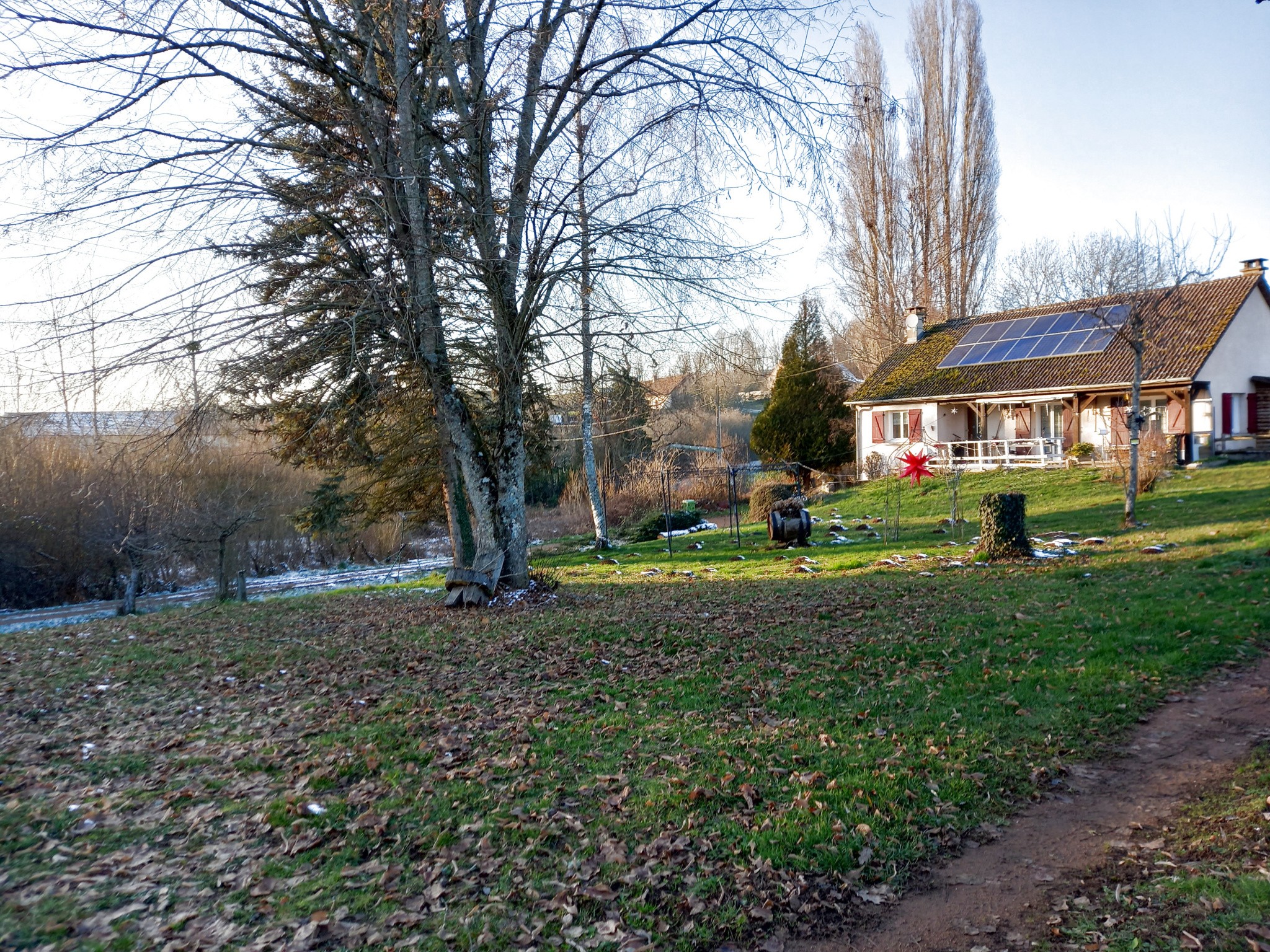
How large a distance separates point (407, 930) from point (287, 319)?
820cm

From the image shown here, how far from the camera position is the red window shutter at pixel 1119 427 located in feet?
82.8

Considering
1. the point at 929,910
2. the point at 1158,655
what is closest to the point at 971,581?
the point at 1158,655

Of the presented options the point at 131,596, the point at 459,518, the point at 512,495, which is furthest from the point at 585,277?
A: the point at 131,596

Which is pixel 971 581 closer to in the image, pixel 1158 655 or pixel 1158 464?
pixel 1158 655

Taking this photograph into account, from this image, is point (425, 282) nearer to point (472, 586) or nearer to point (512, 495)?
point (512, 495)

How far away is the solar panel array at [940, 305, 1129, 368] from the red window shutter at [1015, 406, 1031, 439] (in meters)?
1.96

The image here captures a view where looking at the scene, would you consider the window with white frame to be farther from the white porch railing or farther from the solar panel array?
the solar panel array

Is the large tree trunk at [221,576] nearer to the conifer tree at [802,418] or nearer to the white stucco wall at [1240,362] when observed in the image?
the conifer tree at [802,418]

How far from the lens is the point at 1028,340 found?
1181 inches

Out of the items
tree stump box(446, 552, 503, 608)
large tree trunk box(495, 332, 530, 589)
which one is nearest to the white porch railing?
large tree trunk box(495, 332, 530, 589)

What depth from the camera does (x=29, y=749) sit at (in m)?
5.55

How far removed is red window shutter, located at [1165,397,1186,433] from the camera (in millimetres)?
24812

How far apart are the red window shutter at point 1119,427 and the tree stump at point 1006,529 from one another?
49.0 ft

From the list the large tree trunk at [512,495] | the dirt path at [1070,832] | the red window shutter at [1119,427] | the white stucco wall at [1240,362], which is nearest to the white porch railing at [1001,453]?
the red window shutter at [1119,427]
